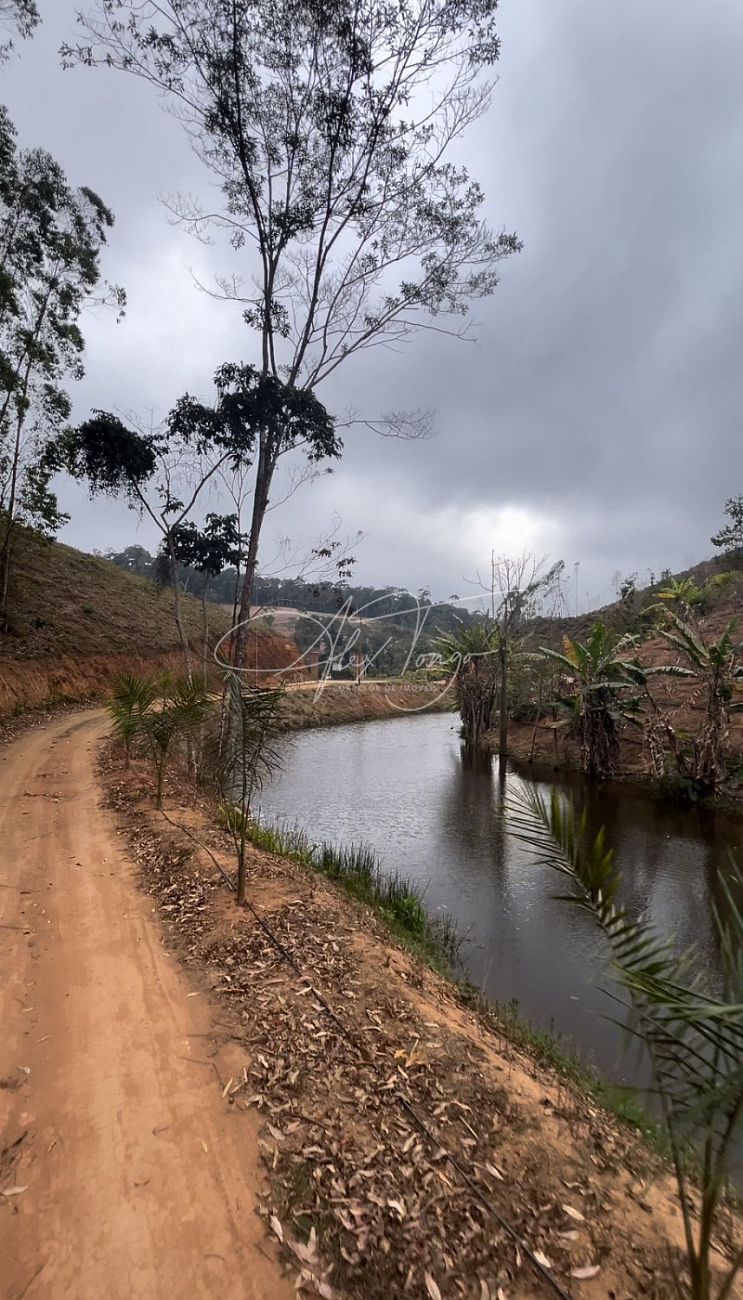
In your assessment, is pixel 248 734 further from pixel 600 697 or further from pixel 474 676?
pixel 474 676

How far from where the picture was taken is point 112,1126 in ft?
10.5

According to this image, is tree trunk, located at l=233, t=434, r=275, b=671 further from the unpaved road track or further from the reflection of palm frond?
the reflection of palm frond

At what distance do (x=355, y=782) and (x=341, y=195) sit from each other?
549 inches

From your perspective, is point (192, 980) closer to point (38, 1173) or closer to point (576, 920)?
point (38, 1173)

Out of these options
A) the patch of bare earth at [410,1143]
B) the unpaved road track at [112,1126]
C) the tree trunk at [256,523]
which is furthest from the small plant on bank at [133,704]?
the patch of bare earth at [410,1143]

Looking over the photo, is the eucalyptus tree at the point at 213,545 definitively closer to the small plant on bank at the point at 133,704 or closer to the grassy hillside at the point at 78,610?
the small plant on bank at the point at 133,704

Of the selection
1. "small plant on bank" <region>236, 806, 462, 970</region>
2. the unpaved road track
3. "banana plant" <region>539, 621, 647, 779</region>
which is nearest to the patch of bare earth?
the unpaved road track

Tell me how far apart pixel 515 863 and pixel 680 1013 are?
9.26m

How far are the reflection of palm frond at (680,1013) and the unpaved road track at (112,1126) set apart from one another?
1745mm

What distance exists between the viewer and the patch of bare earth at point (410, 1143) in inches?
101

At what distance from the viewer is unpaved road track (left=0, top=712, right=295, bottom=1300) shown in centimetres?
248

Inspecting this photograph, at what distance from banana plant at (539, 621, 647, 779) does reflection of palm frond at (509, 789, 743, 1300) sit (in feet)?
47.2

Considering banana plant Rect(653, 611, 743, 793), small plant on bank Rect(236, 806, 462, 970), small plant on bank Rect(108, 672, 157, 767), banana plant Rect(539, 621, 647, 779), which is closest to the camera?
small plant on bank Rect(236, 806, 462, 970)

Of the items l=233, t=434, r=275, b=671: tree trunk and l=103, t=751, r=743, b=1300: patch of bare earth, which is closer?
l=103, t=751, r=743, b=1300: patch of bare earth
